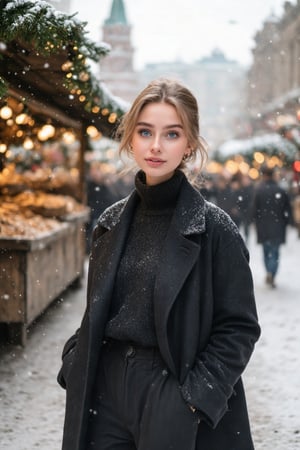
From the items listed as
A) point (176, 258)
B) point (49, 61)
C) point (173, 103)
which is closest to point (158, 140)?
point (173, 103)

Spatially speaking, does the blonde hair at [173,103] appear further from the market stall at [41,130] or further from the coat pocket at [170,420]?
the market stall at [41,130]

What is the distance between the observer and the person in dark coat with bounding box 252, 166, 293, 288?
12453 mm

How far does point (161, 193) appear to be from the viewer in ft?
8.26

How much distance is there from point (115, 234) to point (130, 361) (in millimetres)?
451

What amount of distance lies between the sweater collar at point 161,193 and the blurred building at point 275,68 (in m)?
39.1

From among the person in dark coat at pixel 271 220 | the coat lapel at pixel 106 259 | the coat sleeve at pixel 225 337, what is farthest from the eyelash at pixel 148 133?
the person in dark coat at pixel 271 220

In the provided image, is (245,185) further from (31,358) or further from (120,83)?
(120,83)

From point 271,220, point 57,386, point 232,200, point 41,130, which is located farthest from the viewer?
point 232,200

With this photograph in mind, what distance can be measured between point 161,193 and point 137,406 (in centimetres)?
70

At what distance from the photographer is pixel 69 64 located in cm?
589

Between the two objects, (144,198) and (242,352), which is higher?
(144,198)

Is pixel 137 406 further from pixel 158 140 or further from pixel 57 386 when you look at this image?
pixel 57 386

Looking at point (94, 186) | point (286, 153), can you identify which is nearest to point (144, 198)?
point (94, 186)

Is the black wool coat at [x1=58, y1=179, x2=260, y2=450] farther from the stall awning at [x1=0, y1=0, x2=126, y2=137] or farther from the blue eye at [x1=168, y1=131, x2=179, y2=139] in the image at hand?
the stall awning at [x1=0, y1=0, x2=126, y2=137]
